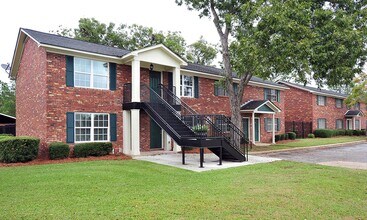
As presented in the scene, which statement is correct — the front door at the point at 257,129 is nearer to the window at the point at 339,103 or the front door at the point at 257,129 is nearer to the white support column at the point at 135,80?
the white support column at the point at 135,80

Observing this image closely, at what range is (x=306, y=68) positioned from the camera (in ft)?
46.6

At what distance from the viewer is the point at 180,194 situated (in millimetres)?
7184

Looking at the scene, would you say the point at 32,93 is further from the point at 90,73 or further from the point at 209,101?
the point at 209,101

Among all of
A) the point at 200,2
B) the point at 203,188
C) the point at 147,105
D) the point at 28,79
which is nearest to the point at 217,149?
the point at 147,105

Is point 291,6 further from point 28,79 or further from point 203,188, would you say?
point 28,79

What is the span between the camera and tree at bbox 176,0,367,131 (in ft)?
43.7

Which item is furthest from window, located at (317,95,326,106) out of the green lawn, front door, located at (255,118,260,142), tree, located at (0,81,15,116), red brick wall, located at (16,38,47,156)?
tree, located at (0,81,15,116)

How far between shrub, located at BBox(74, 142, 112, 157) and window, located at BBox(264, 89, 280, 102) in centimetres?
1685

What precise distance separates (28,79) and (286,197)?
15196 mm

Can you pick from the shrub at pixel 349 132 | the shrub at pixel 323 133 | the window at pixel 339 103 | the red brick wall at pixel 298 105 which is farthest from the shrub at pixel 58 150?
the window at pixel 339 103

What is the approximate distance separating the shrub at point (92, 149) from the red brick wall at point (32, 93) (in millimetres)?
1544

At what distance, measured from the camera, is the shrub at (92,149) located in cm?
1384

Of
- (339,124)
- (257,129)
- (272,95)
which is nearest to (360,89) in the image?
(339,124)

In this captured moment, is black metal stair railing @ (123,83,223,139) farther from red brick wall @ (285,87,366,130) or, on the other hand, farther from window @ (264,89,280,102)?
red brick wall @ (285,87,366,130)
